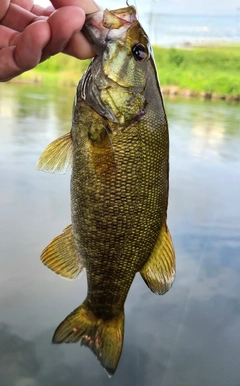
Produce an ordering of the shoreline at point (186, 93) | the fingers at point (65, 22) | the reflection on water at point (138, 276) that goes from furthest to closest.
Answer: the shoreline at point (186, 93), the reflection on water at point (138, 276), the fingers at point (65, 22)

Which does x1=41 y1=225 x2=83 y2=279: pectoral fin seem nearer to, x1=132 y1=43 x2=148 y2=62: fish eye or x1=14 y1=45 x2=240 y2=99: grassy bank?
x1=132 y1=43 x2=148 y2=62: fish eye

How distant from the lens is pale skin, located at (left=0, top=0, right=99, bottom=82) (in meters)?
0.68

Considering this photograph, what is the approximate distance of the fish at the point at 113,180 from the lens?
84 cm

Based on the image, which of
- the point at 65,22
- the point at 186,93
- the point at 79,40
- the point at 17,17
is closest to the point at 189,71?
the point at 186,93

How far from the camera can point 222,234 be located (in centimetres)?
315

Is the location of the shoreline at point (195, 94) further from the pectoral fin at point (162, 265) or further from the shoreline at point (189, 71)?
the pectoral fin at point (162, 265)

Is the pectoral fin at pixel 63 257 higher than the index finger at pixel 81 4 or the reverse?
the reverse

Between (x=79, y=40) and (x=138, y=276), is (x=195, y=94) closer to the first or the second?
(x=138, y=276)

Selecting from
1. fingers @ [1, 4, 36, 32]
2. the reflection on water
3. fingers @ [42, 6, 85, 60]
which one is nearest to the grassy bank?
the reflection on water

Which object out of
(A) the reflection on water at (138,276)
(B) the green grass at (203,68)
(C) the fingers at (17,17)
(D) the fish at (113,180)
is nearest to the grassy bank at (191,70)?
(B) the green grass at (203,68)

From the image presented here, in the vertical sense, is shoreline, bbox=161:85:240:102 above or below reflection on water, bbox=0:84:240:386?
above

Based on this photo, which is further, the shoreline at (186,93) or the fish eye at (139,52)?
the shoreline at (186,93)

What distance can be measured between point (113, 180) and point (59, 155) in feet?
0.41

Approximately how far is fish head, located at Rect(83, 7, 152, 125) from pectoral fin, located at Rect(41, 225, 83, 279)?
1.02 feet
